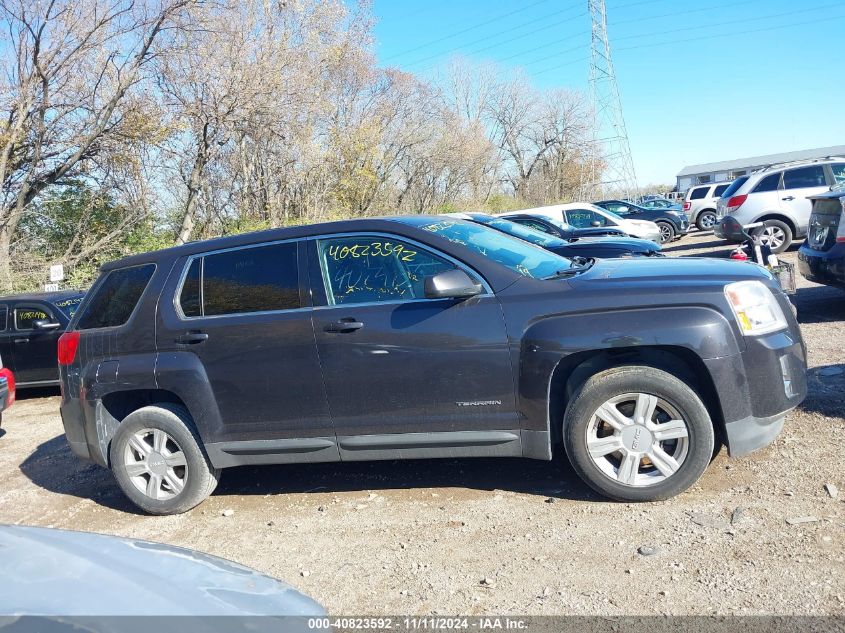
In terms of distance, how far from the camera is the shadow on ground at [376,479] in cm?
466

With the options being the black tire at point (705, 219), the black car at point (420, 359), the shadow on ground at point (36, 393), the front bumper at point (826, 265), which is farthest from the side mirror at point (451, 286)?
the black tire at point (705, 219)

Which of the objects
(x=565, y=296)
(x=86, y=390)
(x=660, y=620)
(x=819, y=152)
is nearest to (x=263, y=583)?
(x=660, y=620)

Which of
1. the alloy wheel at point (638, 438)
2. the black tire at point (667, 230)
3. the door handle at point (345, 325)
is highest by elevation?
the door handle at point (345, 325)

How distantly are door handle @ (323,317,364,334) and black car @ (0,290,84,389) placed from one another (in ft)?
22.1

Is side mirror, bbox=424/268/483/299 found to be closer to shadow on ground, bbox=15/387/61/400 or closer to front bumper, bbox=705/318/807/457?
front bumper, bbox=705/318/807/457

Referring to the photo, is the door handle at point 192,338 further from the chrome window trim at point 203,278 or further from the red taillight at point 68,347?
the red taillight at point 68,347

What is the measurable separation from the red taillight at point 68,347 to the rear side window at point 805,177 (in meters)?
14.4

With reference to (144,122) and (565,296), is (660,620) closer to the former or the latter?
(565,296)

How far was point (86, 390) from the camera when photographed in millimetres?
5141

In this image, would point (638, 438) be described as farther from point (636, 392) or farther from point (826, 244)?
point (826, 244)

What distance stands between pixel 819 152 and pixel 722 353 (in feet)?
323

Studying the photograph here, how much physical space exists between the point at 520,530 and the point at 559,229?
11113mm

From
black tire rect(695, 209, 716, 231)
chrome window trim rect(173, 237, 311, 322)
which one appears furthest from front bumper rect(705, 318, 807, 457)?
→ black tire rect(695, 209, 716, 231)

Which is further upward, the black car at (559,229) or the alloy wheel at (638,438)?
the black car at (559,229)
